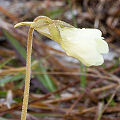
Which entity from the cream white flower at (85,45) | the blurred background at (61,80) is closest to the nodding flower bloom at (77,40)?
the cream white flower at (85,45)

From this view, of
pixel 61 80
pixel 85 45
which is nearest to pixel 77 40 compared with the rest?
pixel 85 45

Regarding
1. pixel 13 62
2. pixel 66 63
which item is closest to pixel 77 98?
pixel 66 63

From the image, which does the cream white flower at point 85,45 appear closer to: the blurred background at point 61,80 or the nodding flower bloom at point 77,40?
the nodding flower bloom at point 77,40

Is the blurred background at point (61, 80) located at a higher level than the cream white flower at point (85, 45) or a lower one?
lower

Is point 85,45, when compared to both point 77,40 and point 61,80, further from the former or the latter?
point 61,80

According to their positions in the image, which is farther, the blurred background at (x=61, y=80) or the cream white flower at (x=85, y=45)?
the blurred background at (x=61, y=80)
